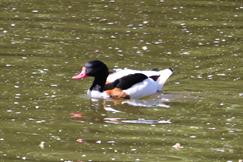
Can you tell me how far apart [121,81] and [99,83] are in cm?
40

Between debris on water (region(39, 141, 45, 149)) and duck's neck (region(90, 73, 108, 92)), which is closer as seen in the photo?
debris on water (region(39, 141, 45, 149))

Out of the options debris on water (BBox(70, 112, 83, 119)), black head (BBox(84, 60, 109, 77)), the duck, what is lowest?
debris on water (BBox(70, 112, 83, 119))

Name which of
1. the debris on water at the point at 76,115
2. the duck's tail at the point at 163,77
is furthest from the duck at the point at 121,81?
the debris on water at the point at 76,115

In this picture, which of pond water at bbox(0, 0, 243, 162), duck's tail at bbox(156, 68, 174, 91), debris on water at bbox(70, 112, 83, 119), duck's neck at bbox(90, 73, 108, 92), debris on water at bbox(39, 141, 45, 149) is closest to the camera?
debris on water at bbox(39, 141, 45, 149)

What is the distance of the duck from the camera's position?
18562 mm

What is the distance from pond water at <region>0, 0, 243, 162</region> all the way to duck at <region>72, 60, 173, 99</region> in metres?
0.19

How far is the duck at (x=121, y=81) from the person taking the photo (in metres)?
18.6

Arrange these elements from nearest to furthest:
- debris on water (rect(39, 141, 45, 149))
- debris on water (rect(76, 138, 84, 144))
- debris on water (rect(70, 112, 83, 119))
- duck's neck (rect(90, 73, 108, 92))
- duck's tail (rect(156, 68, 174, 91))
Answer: debris on water (rect(39, 141, 45, 149)), debris on water (rect(76, 138, 84, 144)), debris on water (rect(70, 112, 83, 119)), duck's neck (rect(90, 73, 108, 92)), duck's tail (rect(156, 68, 174, 91))

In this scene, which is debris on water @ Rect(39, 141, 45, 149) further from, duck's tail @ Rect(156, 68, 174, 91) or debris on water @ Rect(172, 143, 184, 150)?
duck's tail @ Rect(156, 68, 174, 91)

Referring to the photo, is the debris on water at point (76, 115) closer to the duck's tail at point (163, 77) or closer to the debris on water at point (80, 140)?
the debris on water at point (80, 140)

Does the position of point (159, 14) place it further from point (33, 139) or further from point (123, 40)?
point (33, 139)

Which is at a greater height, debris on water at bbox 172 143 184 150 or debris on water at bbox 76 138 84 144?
debris on water at bbox 76 138 84 144

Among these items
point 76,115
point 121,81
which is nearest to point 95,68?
point 121,81

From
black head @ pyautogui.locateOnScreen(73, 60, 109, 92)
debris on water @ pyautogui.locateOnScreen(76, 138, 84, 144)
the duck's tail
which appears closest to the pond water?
debris on water @ pyautogui.locateOnScreen(76, 138, 84, 144)
